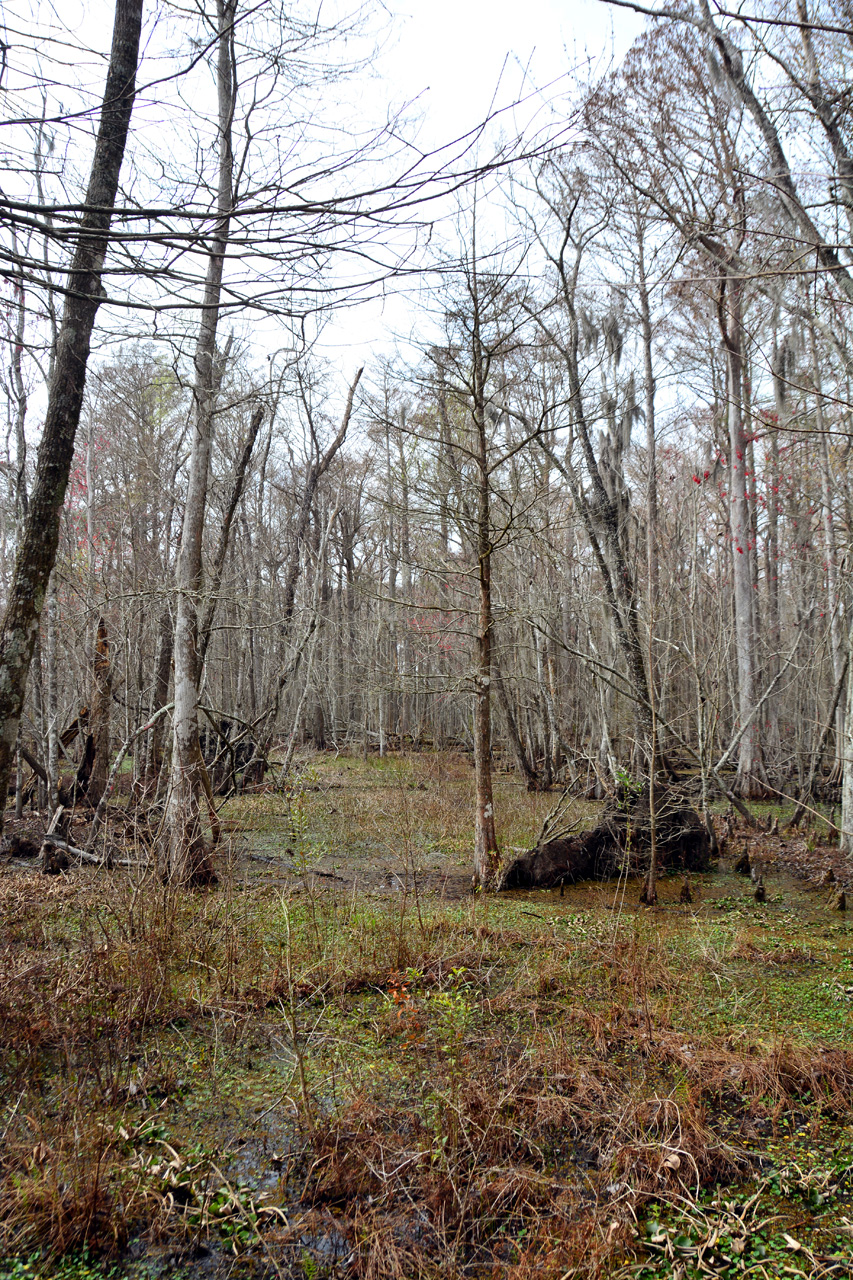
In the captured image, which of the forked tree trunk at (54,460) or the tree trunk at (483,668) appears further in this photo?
the tree trunk at (483,668)

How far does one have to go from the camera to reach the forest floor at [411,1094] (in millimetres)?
2781

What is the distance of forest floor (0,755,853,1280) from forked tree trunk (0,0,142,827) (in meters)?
1.61

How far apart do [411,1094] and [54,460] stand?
386 cm

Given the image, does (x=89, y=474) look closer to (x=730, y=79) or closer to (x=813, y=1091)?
(x=730, y=79)

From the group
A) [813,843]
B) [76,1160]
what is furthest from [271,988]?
[813,843]

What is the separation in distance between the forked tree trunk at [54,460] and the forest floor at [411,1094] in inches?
63.3

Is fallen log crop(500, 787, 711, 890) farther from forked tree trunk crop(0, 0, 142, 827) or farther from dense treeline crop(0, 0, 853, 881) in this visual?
forked tree trunk crop(0, 0, 142, 827)

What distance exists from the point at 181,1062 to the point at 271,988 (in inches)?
31.5

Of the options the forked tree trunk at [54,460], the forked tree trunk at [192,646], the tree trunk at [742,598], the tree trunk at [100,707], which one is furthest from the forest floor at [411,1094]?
the tree trunk at [742,598]

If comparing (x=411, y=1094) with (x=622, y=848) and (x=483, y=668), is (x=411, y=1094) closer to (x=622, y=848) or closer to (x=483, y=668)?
(x=483, y=668)

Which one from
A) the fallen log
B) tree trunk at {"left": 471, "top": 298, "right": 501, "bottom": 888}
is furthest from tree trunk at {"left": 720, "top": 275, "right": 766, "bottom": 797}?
tree trunk at {"left": 471, "top": 298, "right": 501, "bottom": 888}

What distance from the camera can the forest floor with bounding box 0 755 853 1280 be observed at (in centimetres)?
278

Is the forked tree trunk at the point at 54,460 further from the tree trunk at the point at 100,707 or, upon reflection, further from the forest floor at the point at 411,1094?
the tree trunk at the point at 100,707

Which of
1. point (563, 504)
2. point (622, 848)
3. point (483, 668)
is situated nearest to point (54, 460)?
point (483, 668)
